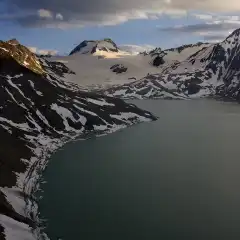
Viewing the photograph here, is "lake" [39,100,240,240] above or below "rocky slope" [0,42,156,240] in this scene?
below

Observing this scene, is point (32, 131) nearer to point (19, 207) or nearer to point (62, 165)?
point (62, 165)

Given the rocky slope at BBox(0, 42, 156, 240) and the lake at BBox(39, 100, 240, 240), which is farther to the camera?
the rocky slope at BBox(0, 42, 156, 240)

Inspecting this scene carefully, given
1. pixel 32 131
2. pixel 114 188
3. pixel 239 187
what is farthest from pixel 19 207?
pixel 32 131

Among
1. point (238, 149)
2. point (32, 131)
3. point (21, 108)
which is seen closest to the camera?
point (238, 149)

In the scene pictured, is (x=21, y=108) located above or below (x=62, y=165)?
above

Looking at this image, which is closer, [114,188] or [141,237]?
[141,237]
